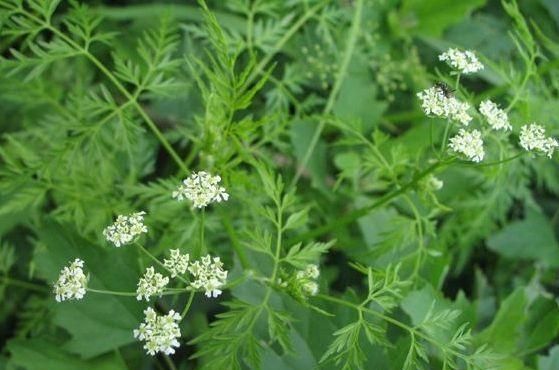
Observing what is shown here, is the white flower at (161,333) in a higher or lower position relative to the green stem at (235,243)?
higher

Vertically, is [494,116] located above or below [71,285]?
above

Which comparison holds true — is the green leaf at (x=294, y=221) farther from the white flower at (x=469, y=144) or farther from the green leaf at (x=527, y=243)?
the green leaf at (x=527, y=243)

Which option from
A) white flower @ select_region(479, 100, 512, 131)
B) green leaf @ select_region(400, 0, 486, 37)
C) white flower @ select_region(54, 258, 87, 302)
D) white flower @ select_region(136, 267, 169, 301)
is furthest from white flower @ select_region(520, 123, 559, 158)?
green leaf @ select_region(400, 0, 486, 37)

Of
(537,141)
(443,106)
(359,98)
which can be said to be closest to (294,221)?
(443,106)

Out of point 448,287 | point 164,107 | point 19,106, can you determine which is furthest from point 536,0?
point 19,106

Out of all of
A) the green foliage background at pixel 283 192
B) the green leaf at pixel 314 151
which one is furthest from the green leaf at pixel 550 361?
the green leaf at pixel 314 151

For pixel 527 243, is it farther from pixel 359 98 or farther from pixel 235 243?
pixel 235 243

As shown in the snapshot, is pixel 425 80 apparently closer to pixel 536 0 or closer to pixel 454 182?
pixel 454 182
